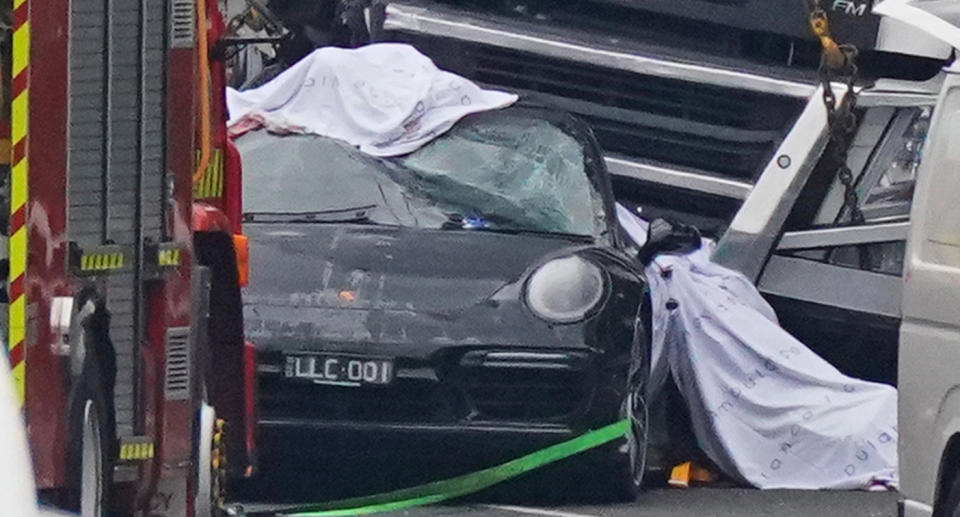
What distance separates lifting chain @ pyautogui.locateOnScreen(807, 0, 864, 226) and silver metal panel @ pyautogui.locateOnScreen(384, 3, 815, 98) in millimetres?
158

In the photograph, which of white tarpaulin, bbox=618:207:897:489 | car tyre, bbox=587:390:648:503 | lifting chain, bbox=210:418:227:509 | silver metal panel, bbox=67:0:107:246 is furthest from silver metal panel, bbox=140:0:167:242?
white tarpaulin, bbox=618:207:897:489

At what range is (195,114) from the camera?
22.2ft

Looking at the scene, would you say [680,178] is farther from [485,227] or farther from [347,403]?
[347,403]

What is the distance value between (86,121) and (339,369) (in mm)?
3643

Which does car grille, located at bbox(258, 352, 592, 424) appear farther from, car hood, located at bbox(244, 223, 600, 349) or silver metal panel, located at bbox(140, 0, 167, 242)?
silver metal panel, located at bbox(140, 0, 167, 242)

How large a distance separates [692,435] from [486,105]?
5.92 feet

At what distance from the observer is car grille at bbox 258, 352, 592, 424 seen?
9.76m

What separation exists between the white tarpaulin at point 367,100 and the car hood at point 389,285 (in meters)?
1.01

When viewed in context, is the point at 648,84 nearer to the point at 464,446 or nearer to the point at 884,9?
the point at 464,446

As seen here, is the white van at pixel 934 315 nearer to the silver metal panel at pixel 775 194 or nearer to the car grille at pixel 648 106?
the silver metal panel at pixel 775 194

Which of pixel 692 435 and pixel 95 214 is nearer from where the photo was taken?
pixel 95 214

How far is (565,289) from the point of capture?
32.8ft

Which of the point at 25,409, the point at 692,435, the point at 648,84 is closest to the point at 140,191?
the point at 25,409

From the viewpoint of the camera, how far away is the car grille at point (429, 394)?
9758 mm
